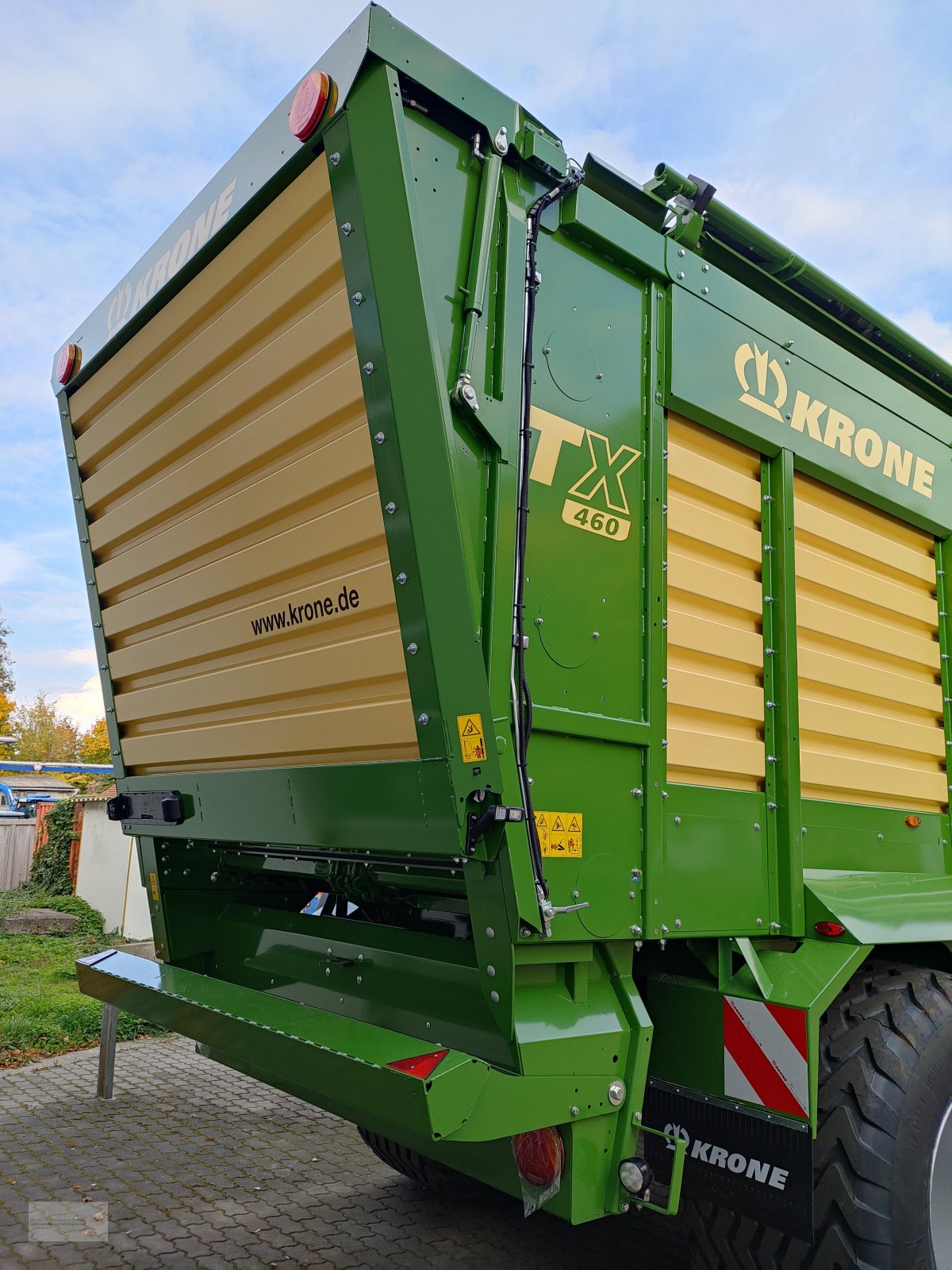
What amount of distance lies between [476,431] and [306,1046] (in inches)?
61.5

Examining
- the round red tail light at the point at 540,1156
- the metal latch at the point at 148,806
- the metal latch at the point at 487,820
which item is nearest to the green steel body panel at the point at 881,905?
the round red tail light at the point at 540,1156

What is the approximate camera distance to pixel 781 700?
306cm

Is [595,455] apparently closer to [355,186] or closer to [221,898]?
[355,186]

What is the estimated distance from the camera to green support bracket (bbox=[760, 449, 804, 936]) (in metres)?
2.93

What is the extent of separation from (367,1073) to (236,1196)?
234 centimetres

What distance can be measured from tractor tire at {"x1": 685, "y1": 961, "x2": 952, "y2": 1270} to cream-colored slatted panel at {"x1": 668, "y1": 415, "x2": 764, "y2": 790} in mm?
756

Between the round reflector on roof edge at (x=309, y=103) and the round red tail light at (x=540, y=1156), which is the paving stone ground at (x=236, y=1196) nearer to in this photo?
the round red tail light at (x=540, y=1156)

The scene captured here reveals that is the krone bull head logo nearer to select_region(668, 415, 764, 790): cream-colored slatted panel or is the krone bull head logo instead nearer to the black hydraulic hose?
select_region(668, 415, 764, 790): cream-colored slatted panel

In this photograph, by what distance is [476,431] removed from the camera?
2.33 meters

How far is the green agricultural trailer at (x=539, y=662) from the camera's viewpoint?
7.57 ft

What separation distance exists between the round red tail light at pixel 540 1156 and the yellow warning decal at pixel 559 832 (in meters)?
0.66

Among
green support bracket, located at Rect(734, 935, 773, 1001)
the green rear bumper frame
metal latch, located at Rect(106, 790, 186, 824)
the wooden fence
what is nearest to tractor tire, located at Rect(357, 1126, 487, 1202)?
the green rear bumper frame

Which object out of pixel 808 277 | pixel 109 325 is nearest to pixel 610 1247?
pixel 808 277

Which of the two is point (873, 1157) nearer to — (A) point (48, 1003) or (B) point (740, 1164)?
(B) point (740, 1164)
